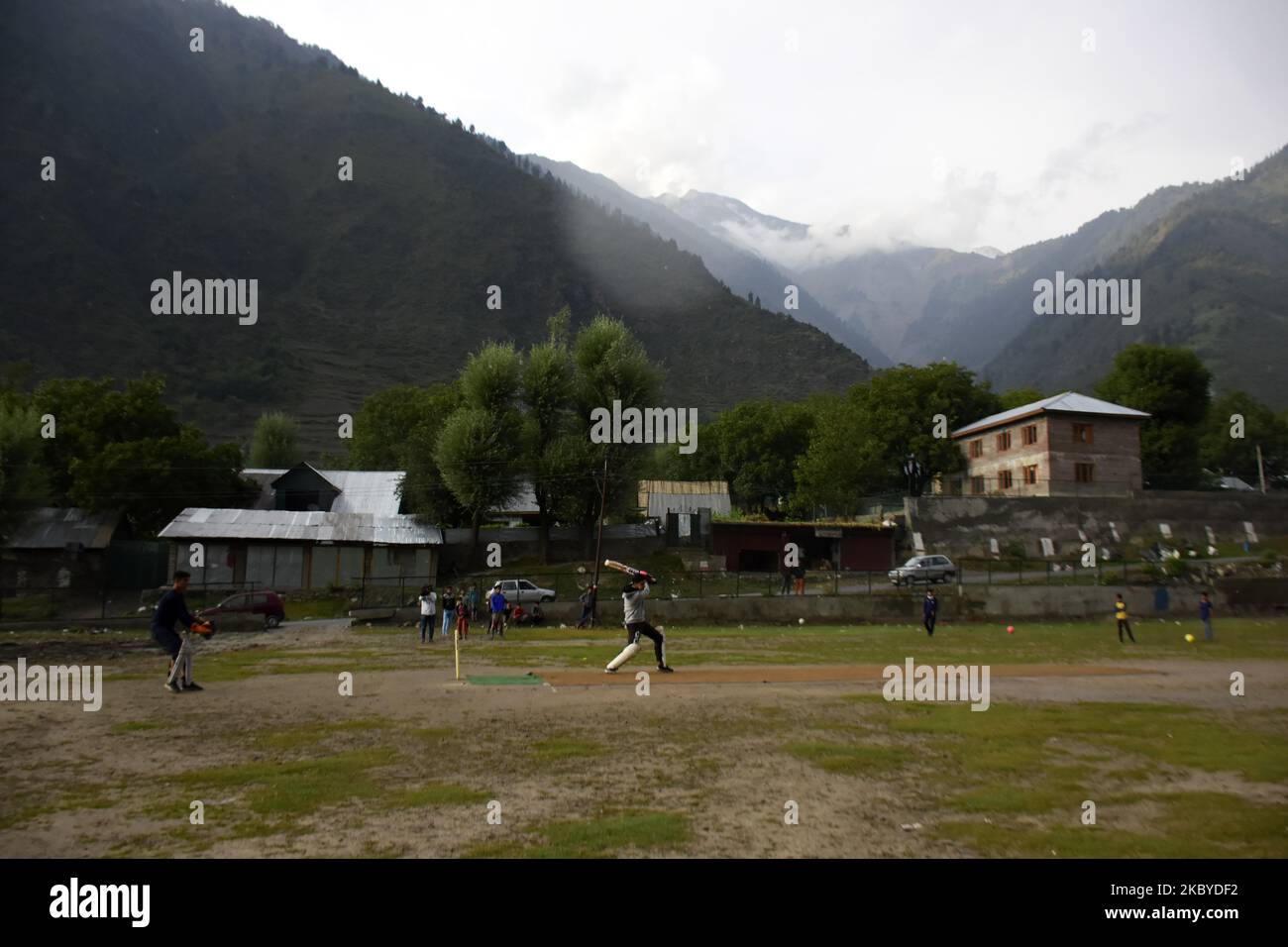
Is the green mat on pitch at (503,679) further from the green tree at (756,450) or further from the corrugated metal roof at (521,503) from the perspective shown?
the green tree at (756,450)

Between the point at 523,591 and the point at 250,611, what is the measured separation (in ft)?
42.7

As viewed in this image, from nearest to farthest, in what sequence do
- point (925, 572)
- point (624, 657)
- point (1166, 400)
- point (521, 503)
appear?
point (624, 657)
point (925, 572)
point (521, 503)
point (1166, 400)

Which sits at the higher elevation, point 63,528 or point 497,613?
point 63,528

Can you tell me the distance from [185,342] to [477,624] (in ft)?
524

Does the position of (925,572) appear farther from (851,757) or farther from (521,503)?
(851,757)

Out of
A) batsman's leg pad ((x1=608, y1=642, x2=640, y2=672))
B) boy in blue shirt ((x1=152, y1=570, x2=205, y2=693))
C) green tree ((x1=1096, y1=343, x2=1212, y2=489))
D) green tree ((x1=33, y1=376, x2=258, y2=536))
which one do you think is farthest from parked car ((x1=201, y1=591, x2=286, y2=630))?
green tree ((x1=1096, y1=343, x2=1212, y2=489))

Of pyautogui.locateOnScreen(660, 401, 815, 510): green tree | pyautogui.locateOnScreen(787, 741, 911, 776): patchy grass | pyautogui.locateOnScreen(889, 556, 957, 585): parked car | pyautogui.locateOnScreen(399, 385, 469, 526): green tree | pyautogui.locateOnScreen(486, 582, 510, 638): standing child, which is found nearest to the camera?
pyautogui.locateOnScreen(787, 741, 911, 776): patchy grass

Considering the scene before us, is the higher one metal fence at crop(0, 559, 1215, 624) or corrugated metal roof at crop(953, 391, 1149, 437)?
corrugated metal roof at crop(953, 391, 1149, 437)

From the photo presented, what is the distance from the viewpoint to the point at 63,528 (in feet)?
183

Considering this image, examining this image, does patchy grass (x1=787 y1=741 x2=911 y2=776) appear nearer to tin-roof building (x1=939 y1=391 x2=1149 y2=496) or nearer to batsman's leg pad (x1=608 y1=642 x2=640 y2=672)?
batsman's leg pad (x1=608 y1=642 x2=640 y2=672)

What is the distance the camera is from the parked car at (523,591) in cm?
4381

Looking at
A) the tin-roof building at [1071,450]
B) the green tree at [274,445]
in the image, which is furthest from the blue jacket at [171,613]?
the green tree at [274,445]

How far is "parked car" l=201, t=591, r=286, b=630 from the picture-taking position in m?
37.8

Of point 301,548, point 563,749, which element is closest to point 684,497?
point 301,548
